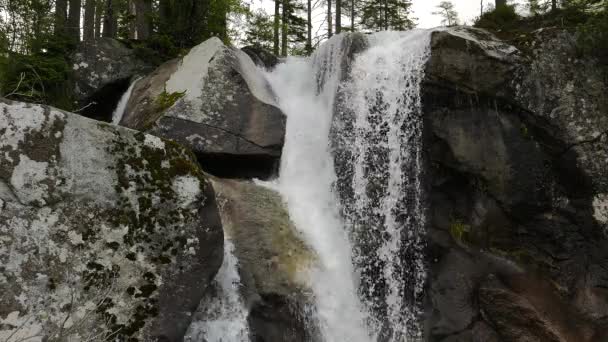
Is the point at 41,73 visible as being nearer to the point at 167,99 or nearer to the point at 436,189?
the point at 167,99

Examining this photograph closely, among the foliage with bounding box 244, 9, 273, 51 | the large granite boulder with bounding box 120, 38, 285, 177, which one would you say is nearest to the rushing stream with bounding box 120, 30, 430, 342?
the large granite boulder with bounding box 120, 38, 285, 177

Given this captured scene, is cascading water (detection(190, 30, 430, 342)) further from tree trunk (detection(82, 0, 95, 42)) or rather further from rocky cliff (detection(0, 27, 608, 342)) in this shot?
tree trunk (detection(82, 0, 95, 42))

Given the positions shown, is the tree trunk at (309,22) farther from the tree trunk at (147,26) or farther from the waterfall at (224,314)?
the waterfall at (224,314)

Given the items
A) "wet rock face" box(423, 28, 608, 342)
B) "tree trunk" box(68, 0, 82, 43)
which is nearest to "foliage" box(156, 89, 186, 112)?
"tree trunk" box(68, 0, 82, 43)

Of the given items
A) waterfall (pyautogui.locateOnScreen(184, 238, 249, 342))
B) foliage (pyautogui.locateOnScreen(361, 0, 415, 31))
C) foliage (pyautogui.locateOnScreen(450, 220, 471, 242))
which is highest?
foliage (pyautogui.locateOnScreen(361, 0, 415, 31))

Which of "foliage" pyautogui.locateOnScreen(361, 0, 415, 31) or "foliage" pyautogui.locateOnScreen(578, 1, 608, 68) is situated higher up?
"foliage" pyautogui.locateOnScreen(361, 0, 415, 31)

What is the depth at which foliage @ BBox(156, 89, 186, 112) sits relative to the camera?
7992 millimetres

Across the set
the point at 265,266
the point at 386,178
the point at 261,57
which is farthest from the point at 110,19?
the point at 265,266

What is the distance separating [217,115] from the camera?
7918 millimetres

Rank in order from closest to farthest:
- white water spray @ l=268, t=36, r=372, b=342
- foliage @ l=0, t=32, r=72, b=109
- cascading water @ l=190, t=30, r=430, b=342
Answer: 1. white water spray @ l=268, t=36, r=372, b=342
2. cascading water @ l=190, t=30, r=430, b=342
3. foliage @ l=0, t=32, r=72, b=109

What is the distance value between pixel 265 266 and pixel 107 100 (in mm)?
6685

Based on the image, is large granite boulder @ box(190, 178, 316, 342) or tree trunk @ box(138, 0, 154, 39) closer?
large granite boulder @ box(190, 178, 316, 342)

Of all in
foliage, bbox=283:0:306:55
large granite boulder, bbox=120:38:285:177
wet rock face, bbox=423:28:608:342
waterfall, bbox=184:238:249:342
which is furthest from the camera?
foliage, bbox=283:0:306:55

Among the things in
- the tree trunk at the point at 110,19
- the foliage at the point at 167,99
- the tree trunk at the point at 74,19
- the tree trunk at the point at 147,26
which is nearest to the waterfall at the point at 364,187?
the foliage at the point at 167,99
